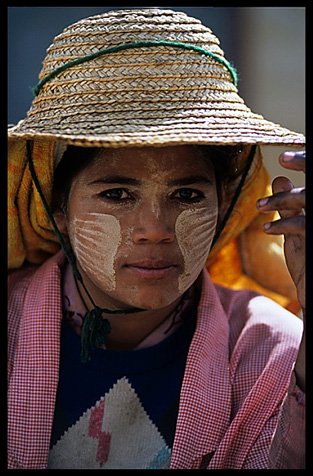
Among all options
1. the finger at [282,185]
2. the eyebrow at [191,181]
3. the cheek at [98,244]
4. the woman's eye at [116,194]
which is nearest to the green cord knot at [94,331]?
the cheek at [98,244]

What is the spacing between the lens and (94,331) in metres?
1.88

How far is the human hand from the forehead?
331 mm

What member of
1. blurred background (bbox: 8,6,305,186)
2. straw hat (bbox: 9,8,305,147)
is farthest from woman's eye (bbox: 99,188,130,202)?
blurred background (bbox: 8,6,305,186)

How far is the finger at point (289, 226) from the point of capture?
1.43 m

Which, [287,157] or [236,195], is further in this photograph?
[236,195]

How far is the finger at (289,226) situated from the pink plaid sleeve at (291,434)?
35cm

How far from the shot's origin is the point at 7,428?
183 centimetres

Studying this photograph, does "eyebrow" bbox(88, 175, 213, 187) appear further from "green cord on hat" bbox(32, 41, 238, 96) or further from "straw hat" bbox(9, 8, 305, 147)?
"green cord on hat" bbox(32, 41, 238, 96)

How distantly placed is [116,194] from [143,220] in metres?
0.13

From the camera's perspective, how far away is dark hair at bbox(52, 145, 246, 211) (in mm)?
1847

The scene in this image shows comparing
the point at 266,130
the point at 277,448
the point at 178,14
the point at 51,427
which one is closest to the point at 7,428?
the point at 51,427

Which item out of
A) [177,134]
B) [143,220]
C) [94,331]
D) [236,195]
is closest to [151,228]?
[143,220]

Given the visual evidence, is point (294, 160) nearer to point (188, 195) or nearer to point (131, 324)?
point (188, 195)

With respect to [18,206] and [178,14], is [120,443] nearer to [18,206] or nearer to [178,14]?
[18,206]
